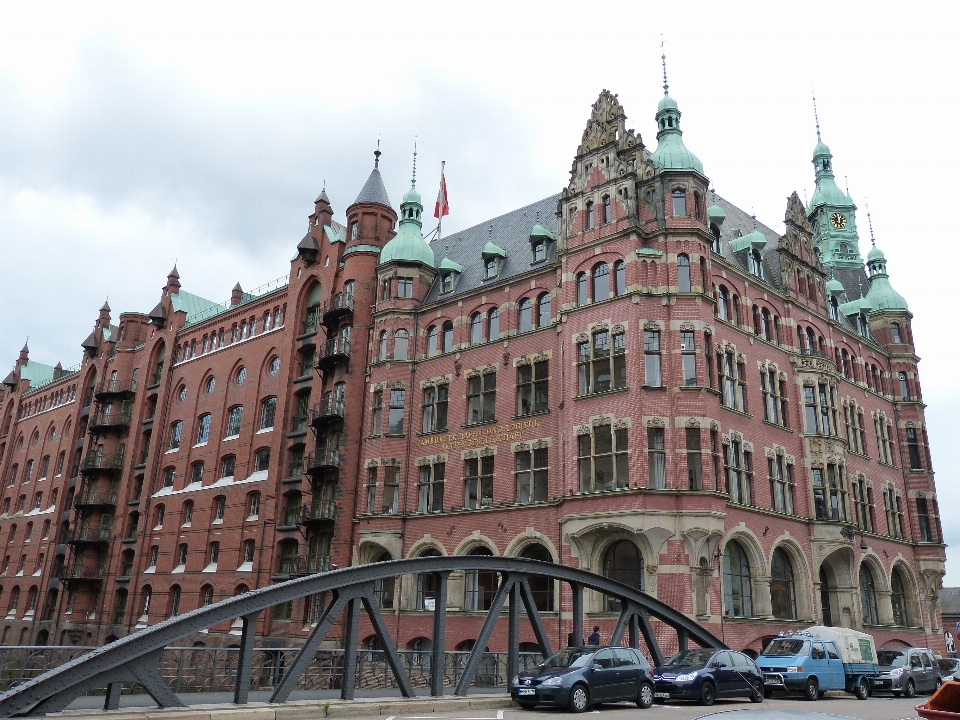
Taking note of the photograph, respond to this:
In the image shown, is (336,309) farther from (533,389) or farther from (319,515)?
(533,389)

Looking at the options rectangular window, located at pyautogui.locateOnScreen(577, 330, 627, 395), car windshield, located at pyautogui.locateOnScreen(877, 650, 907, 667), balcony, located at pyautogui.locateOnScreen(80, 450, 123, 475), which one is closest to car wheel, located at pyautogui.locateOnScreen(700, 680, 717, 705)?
car windshield, located at pyautogui.locateOnScreen(877, 650, 907, 667)

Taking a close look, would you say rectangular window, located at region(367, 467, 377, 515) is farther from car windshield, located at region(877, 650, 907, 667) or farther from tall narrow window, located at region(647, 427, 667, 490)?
car windshield, located at region(877, 650, 907, 667)

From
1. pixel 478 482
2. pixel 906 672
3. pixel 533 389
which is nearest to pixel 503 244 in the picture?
pixel 533 389

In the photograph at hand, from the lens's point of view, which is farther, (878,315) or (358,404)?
(878,315)

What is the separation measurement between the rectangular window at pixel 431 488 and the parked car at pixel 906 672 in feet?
63.1

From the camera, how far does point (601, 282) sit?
33.8 metres

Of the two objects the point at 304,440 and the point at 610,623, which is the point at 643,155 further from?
the point at 304,440

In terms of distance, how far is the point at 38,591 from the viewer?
6316 centimetres

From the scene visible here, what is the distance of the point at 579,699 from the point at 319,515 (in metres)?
25.5

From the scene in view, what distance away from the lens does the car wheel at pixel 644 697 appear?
1908cm

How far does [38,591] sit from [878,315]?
65180mm

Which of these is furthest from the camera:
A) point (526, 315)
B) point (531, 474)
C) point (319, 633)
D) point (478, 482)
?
point (526, 315)

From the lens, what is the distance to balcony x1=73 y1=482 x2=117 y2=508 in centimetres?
5791

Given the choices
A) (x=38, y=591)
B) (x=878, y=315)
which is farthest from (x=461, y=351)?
(x=38, y=591)
